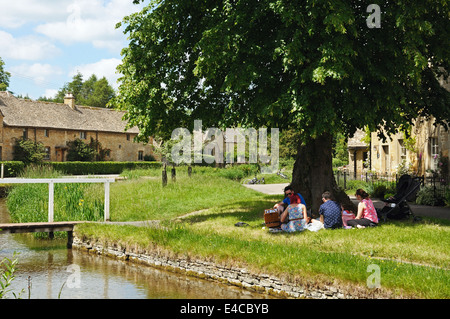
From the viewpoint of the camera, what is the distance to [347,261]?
365 inches

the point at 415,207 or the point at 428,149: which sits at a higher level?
the point at 428,149

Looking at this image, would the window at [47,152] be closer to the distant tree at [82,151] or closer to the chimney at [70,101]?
the distant tree at [82,151]

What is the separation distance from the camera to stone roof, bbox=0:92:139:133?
53031 mm

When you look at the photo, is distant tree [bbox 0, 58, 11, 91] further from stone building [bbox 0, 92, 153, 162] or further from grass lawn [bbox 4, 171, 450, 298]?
grass lawn [bbox 4, 171, 450, 298]

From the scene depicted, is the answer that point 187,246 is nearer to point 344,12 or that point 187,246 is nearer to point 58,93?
point 344,12

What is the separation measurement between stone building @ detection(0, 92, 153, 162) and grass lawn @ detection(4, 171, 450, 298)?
121 feet

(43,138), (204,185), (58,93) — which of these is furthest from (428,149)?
(58,93)

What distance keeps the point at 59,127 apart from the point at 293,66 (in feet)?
156

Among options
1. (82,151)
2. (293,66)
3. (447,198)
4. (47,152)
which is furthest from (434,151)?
(47,152)

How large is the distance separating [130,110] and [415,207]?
11386 millimetres

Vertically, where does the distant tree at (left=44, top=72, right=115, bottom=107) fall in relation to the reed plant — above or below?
above

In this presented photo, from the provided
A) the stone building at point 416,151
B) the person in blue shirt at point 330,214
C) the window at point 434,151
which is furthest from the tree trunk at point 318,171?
the window at point 434,151

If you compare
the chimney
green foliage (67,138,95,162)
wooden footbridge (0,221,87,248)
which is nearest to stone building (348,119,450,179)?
wooden footbridge (0,221,87,248)

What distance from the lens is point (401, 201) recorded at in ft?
45.6
